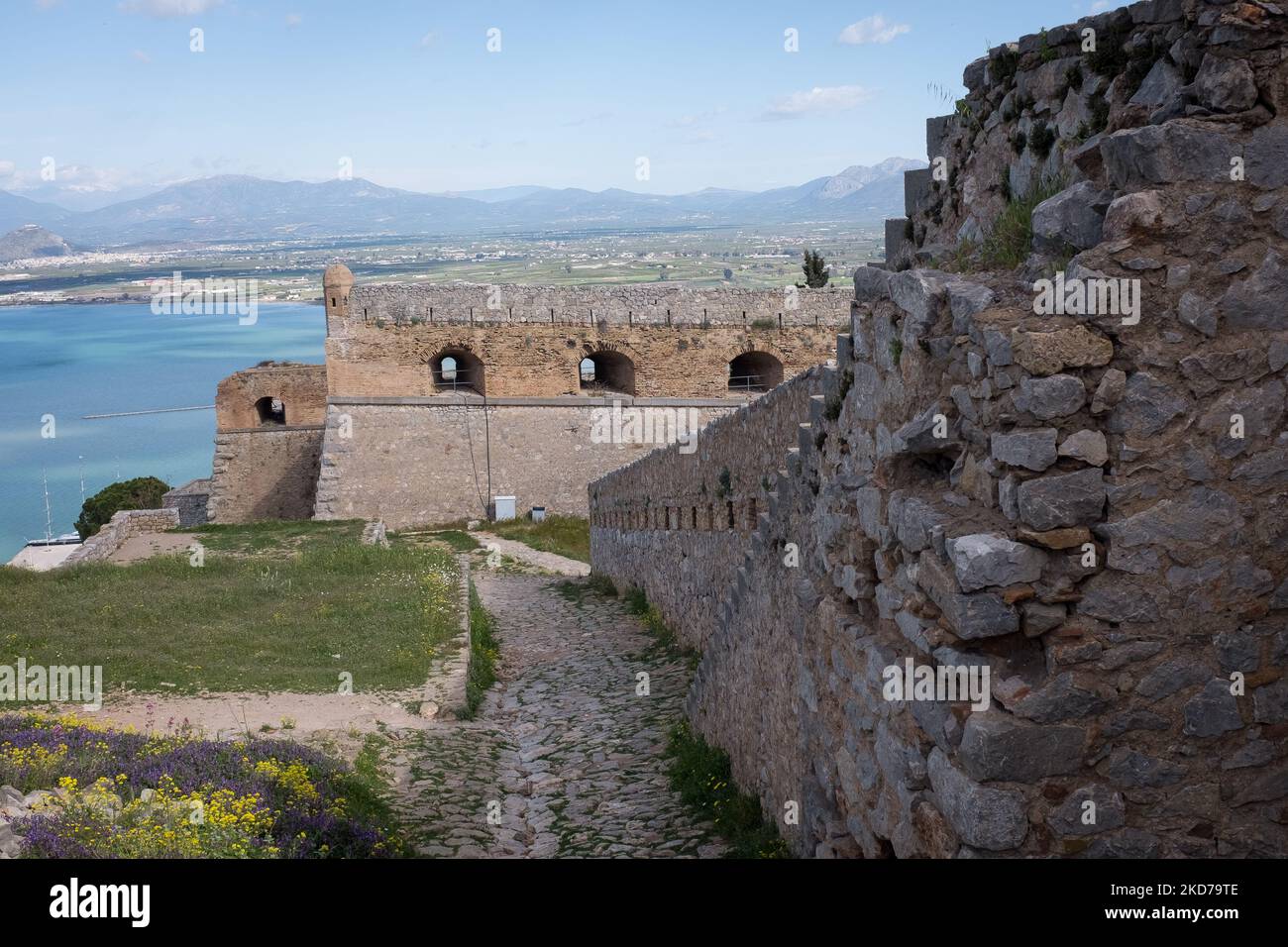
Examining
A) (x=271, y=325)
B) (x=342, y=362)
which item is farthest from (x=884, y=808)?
(x=271, y=325)

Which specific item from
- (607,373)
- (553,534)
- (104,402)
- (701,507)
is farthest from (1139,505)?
(104,402)

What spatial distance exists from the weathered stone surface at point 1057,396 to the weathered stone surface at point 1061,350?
0.04 metres

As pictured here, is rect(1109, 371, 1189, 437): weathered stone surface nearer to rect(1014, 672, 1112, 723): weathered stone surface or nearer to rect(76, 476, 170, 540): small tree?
rect(1014, 672, 1112, 723): weathered stone surface

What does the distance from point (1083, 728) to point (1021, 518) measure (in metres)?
0.67

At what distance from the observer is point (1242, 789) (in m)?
3.61

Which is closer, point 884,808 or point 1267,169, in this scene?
point 1267,169

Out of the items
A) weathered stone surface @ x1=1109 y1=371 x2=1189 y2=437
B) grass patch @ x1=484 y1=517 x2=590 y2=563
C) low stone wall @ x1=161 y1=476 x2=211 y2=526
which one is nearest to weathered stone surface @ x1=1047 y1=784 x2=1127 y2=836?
Result: weathered stone surface @ x1=1109 y1=371 x2=1189 y2=437

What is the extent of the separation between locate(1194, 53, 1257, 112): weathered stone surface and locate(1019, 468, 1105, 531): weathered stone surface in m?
1.17

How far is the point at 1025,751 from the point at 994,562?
1.92ft

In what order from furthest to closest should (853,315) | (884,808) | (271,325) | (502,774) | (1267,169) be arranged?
(271,325) < (502,774) < (853,315) < (884,808) < (1267,169)

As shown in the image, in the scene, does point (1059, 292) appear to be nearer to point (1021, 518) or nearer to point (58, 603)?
point (1021, 518)

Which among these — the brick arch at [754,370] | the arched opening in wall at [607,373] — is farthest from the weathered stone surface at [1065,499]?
the brick arch at [754,370]

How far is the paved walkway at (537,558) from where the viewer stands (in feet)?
68.8

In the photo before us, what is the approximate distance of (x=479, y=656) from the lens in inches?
516
